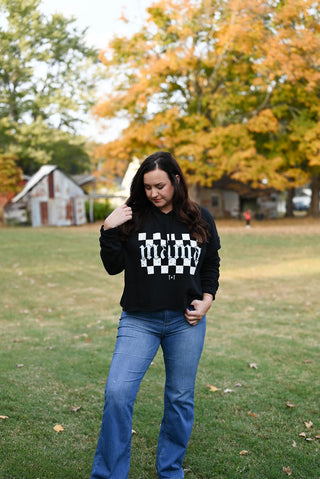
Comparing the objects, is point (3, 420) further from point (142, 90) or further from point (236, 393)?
Answer: point (142, 90)

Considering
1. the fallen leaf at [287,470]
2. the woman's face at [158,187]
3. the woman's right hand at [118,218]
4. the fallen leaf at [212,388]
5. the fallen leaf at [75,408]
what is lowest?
the fallen leaf at [212,388]

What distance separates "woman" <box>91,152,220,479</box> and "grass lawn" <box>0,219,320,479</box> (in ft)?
2.47

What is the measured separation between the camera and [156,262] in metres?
3.03

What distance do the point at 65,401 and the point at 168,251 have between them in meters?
2.53

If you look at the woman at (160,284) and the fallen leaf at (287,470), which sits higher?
A: the woman at (160,284)

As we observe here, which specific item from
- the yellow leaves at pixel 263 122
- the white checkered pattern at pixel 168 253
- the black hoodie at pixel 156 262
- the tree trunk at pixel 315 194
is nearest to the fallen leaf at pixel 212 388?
the black hoodie at pixel 156 262

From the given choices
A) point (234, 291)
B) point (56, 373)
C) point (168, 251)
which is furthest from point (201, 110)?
point (168, 251)

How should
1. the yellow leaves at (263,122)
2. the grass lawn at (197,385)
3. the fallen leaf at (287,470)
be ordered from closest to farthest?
the fallen leaf at (287,470), the grass lawn at (197,385), the yellow leaves at (263,122)

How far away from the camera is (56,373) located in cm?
572

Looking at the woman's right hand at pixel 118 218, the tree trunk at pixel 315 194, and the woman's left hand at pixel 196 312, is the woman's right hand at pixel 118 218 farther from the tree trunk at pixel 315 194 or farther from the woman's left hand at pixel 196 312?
the tree trunk at pixel 315 194

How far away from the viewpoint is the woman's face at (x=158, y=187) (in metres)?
3.07

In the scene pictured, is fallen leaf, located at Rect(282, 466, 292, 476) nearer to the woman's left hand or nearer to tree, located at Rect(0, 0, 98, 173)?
the woman's left hand

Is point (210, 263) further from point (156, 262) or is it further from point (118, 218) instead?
point (118, 218)

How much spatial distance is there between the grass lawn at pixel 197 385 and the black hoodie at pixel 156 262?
134 centimetres
